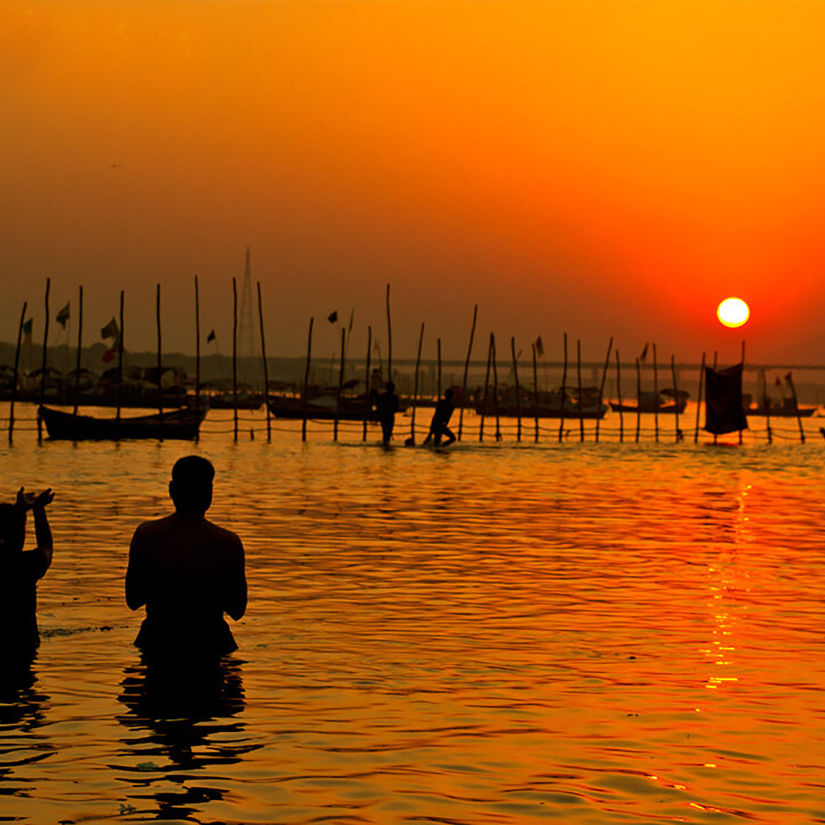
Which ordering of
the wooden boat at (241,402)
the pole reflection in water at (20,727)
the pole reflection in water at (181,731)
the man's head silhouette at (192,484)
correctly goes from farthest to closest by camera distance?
the wooden boat at (241,402), the man's head silhouette at (192,484), the pole reflection in water at (20,727), the pole reflection in water at (181,731)

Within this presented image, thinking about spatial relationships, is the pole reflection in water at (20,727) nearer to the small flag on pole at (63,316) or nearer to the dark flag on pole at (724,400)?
the dark flag on pole at (724,400)

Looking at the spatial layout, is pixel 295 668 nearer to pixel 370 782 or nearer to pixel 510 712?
pixel 510 712

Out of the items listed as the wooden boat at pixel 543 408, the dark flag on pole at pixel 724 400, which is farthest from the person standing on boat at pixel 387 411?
the wooden boat at pixel 543 408

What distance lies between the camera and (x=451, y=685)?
25.6ft

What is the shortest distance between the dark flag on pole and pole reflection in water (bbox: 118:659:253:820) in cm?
3978

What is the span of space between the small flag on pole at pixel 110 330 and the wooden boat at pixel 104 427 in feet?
39.2

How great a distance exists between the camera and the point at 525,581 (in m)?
12.3

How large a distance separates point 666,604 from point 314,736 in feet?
16.8

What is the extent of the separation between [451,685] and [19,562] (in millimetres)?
2366

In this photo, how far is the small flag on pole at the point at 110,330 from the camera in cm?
5669

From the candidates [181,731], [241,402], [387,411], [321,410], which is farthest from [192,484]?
[241,402]

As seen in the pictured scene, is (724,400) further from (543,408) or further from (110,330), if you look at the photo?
(543,408)

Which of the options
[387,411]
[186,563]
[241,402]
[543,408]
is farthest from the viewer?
[241,402]

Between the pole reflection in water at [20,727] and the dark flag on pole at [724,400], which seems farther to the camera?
the dark flag on pole at [724,400]
